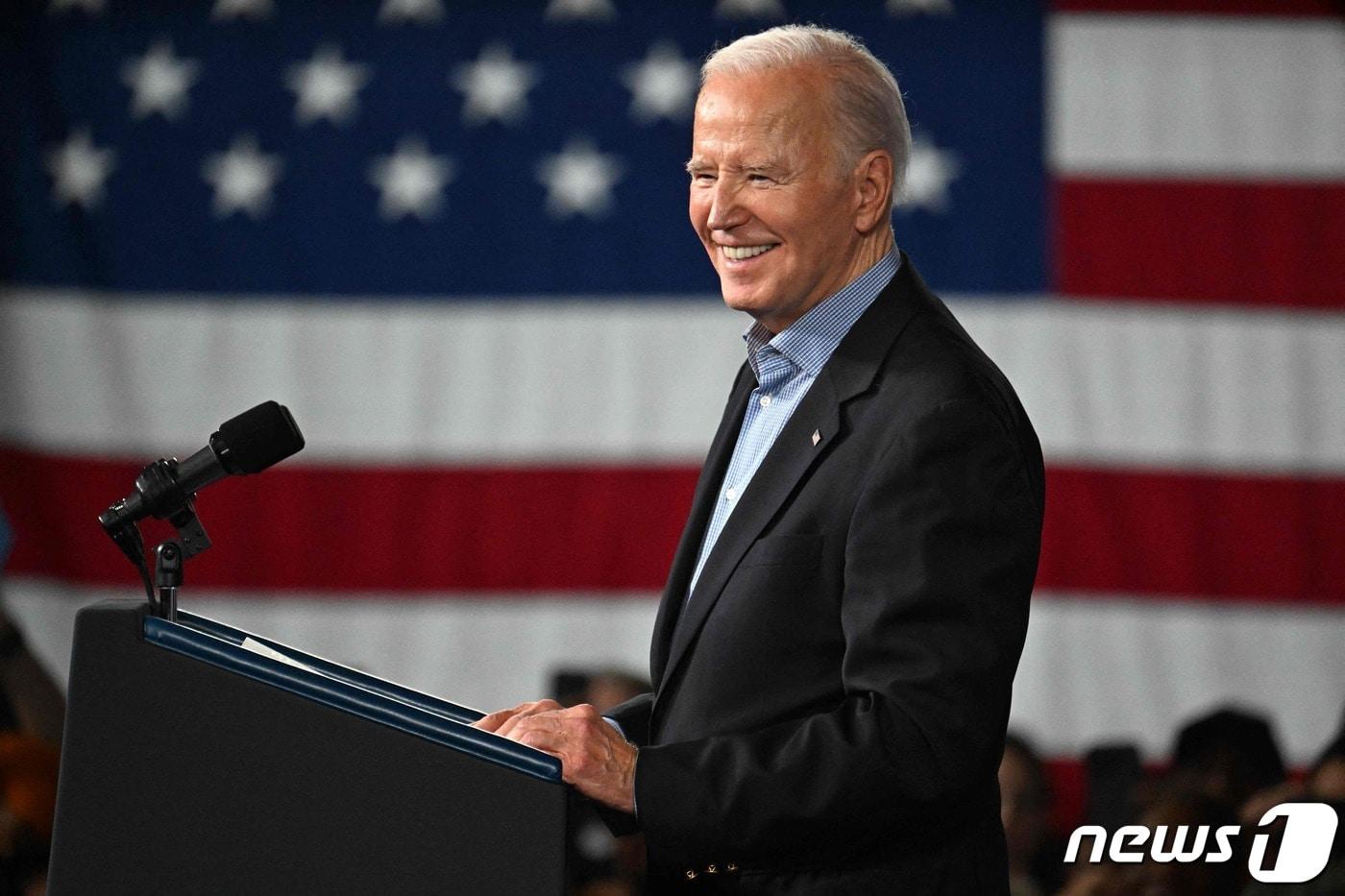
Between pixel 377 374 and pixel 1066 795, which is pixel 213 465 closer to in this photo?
pixel 377 374

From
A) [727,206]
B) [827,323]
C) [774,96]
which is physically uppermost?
[774,96]

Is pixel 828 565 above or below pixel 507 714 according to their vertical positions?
above

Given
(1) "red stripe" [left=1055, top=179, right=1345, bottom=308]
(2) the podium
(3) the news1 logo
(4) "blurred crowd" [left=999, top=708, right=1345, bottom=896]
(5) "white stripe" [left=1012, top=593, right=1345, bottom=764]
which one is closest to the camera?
(2) the podium

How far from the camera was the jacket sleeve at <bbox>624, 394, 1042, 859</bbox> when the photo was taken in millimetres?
1298

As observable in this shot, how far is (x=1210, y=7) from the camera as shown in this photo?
171 inches

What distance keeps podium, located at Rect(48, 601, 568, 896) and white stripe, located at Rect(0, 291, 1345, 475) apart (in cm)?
311

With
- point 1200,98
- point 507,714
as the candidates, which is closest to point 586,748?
point 507,714

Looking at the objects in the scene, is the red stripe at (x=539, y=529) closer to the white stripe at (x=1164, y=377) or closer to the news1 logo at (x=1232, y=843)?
the white stripe at (x=1164, y=377)

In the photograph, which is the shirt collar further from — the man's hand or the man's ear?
the man's hand

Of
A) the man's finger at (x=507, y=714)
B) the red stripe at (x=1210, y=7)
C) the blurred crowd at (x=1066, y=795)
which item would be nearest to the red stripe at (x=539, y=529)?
the blurred crowd at (x=1066, y=795)

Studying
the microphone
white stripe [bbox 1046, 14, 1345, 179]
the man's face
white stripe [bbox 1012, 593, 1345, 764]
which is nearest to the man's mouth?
the man's face

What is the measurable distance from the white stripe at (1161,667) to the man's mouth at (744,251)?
2816 millimetres

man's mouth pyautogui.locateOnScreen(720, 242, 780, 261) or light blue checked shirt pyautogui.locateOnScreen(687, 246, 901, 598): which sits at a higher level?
man's mouth pyautogui.locateOnScreen(720, 242, 780, 261)

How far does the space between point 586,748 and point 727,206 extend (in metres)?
0.56
